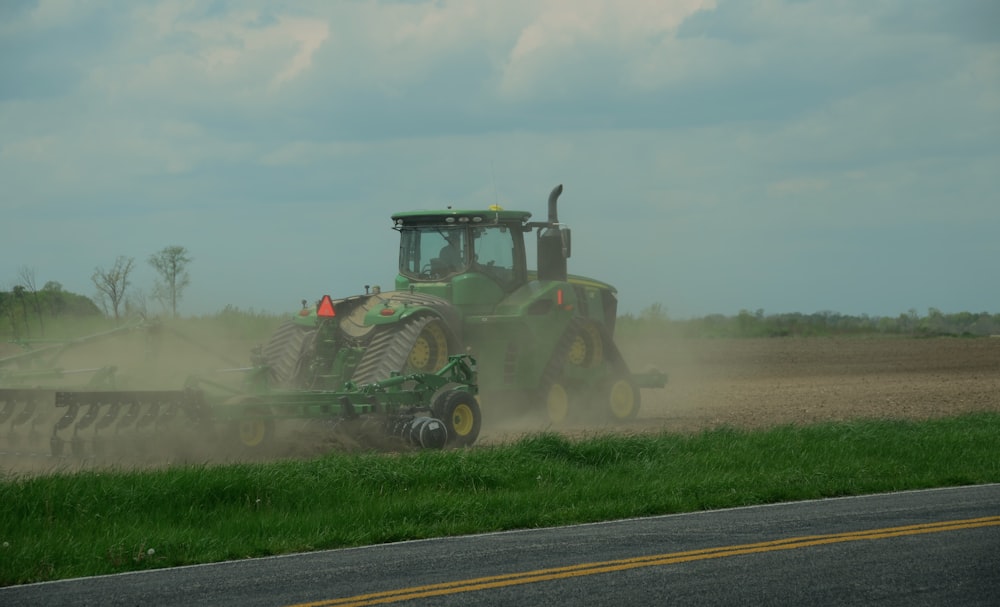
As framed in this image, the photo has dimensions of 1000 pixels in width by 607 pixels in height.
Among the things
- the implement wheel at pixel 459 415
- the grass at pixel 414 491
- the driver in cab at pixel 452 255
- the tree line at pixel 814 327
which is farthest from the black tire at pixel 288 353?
the tree line at pixel 814 327

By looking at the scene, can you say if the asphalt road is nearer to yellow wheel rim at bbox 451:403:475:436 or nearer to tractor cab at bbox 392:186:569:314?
yellow wheel rim at bbox 451:403:475:436

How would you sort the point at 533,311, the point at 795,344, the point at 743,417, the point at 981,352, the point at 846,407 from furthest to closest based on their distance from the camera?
the point at 795,344
the point at 981,352
the point at 846,407
the point at 743,417
the point at 533,311

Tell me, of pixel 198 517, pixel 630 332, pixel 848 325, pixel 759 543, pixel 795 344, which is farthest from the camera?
pixel 848 325

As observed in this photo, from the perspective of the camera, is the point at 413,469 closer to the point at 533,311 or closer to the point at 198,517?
the point at 198,517

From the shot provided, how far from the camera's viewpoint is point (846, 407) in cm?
2267

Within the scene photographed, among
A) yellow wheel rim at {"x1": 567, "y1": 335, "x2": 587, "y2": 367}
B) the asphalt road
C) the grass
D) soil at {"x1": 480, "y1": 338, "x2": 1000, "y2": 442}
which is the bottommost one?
the asphalt road

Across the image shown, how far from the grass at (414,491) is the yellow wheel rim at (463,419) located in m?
2.11

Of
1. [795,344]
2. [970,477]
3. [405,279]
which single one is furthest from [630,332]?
[970,477]

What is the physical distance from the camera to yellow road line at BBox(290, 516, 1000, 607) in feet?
24.2

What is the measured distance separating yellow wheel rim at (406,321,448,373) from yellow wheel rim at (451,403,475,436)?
1324 mm

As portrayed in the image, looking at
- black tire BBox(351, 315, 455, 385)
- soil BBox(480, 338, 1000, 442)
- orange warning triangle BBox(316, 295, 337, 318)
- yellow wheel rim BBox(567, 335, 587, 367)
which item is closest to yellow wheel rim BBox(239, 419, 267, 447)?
black tire BBox(351, 315, 455, 385)

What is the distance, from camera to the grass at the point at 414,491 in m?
9.46

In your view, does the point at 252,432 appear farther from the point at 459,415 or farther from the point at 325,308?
the point at 459,415

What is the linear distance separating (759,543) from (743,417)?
12.2 m
